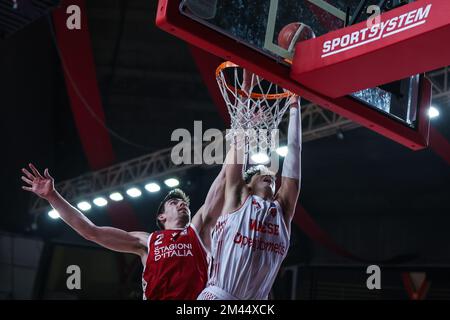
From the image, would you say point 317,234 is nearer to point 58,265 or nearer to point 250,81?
point 58,265

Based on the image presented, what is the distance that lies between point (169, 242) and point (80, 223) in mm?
582

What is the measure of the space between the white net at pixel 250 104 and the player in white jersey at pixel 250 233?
357 millimetres

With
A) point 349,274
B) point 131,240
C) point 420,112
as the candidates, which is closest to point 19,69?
point 349,274


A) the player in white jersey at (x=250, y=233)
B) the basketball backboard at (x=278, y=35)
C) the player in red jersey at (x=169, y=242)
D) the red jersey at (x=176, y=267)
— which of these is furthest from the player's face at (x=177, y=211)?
the basketball backboard at (x=278, y=35)

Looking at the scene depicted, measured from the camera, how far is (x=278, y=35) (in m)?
4.49

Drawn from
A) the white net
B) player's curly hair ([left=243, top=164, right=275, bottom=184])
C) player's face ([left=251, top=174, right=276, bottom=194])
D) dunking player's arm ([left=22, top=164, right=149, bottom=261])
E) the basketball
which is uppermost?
the basketball

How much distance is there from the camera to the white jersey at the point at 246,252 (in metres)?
4.47

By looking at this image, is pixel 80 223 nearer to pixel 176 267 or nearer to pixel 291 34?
pixel 176 267

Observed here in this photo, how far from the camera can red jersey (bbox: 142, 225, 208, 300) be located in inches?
190

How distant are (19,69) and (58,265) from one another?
304 cm

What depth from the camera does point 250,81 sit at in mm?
4992

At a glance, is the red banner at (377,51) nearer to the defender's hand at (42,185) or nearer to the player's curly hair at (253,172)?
the player's curly hair at (253,172)

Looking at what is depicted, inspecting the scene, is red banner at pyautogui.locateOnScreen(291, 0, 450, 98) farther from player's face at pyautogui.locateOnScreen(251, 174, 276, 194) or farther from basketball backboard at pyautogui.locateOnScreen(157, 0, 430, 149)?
player's face at pyautogui.locateOnScreen(251, 174, 276, 194)

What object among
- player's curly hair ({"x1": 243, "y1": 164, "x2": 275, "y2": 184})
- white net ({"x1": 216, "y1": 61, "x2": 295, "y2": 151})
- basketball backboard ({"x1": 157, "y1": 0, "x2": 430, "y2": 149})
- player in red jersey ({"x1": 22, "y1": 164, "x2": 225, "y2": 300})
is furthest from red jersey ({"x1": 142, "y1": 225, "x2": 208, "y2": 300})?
basketball backboard ({"x1": 157, "y1": 0, "x2": 430, "y2": 149})
